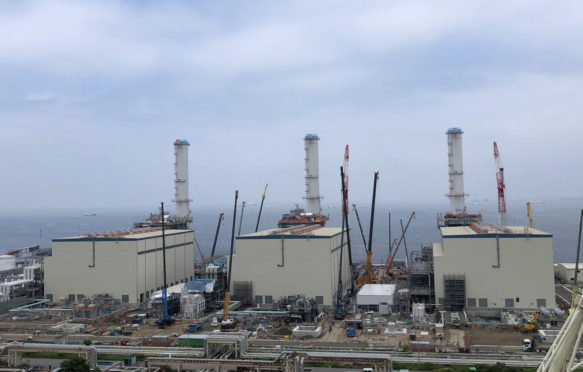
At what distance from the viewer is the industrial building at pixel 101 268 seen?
28750 millimetres

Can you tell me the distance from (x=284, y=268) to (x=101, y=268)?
35.9 feet

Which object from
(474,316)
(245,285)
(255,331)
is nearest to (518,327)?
(474,316)

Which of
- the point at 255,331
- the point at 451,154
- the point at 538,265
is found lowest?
the point at 255,331

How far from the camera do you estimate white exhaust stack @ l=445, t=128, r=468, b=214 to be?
39.7 metres

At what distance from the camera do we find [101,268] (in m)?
29.0

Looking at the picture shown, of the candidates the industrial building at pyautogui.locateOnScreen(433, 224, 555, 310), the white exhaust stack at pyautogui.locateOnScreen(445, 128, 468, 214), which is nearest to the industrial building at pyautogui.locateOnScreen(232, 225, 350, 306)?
the industrial building at pyautogui.locateOnScreen(433, 224, 555, 310)

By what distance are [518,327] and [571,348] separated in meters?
15.0

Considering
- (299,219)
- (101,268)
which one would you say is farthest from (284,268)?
(299,219)

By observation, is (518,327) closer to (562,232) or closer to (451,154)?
(451,154)

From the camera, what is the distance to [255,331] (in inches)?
898

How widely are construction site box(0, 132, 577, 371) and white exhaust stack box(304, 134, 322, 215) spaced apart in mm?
12818

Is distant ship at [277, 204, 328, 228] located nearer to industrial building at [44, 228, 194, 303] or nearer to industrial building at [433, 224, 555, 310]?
industrial building at [44, 228, 194, 303]

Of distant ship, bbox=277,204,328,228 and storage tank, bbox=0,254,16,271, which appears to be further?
distant ship, bbox=277,204,328,228

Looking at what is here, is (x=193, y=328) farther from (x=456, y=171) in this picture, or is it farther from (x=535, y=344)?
(x=456, y=171)
